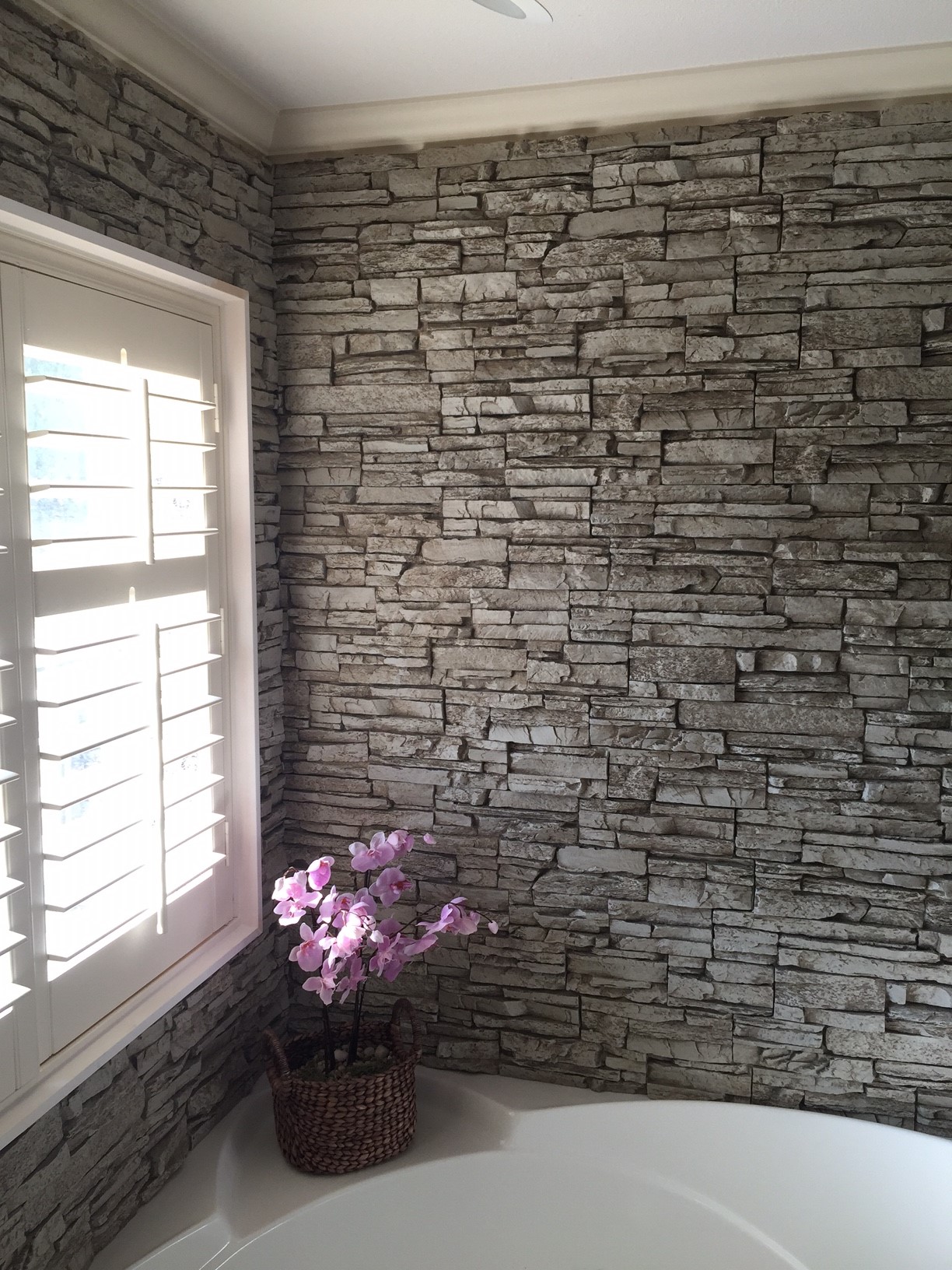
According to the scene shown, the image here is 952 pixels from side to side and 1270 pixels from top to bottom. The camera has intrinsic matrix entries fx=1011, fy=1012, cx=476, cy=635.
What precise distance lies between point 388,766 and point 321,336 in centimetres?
97

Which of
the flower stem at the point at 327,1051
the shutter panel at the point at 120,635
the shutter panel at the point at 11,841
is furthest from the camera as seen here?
the flower stem at the point at 327,1051

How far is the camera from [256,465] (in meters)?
2.18

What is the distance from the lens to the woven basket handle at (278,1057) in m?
1.96

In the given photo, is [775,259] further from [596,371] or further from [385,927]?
[385,927]

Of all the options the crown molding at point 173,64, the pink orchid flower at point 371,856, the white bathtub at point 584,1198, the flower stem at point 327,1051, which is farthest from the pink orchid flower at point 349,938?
the crown molding at point 173,64

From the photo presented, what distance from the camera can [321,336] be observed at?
2232 mm

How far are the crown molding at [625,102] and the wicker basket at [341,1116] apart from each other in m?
1.87

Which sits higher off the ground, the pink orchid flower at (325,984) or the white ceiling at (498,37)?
the white ceiling at (498,37)

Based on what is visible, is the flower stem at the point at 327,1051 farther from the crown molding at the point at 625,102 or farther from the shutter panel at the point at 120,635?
the crown molding at the point at 625,102

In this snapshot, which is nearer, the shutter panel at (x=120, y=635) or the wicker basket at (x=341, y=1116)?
the shutter panel at (x=120, y=635)

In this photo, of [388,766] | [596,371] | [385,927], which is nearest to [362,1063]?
[385,927]

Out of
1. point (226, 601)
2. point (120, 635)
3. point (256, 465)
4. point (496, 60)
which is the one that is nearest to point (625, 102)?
point (496, 60)

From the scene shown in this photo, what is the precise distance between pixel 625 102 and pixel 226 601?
1.29 m

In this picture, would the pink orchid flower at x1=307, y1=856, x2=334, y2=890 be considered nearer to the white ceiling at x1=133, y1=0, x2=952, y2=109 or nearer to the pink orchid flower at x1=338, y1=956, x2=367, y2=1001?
the pink orchid flower at x1=338, y1=956, x2=367, y2=1001
